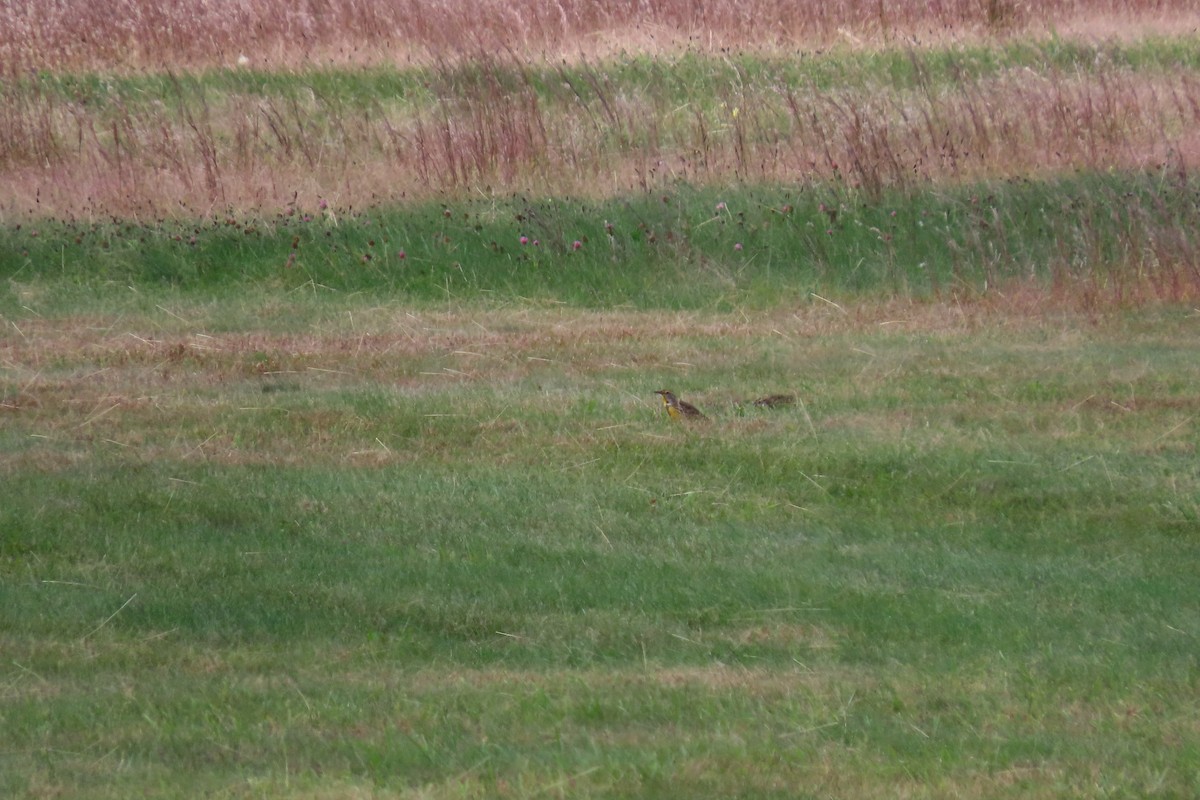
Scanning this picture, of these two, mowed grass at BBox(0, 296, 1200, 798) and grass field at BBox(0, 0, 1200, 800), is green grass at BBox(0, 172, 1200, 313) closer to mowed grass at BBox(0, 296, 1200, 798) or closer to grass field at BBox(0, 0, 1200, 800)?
grass field at BBox(0, 0, 1200, 800)

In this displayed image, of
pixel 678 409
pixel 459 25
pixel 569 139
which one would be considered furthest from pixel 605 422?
pixel 459 25

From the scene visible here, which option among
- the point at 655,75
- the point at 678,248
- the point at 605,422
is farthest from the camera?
the point at 655,75

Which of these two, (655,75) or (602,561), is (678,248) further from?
(602,561)

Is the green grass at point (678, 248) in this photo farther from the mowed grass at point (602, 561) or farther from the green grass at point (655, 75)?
the green grass at point (655, 75)

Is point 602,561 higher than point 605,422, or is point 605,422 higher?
point 602,561

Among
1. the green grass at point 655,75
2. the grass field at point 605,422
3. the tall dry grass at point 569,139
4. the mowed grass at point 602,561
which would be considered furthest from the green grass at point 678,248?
the green grass at point 655,75

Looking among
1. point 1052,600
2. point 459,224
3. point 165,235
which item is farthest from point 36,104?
point 1052,600

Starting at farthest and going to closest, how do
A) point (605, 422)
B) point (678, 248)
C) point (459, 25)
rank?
point (459, 25), point (678, 248), point (605, 422)

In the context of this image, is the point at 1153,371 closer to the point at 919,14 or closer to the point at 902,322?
the point at 902,322
